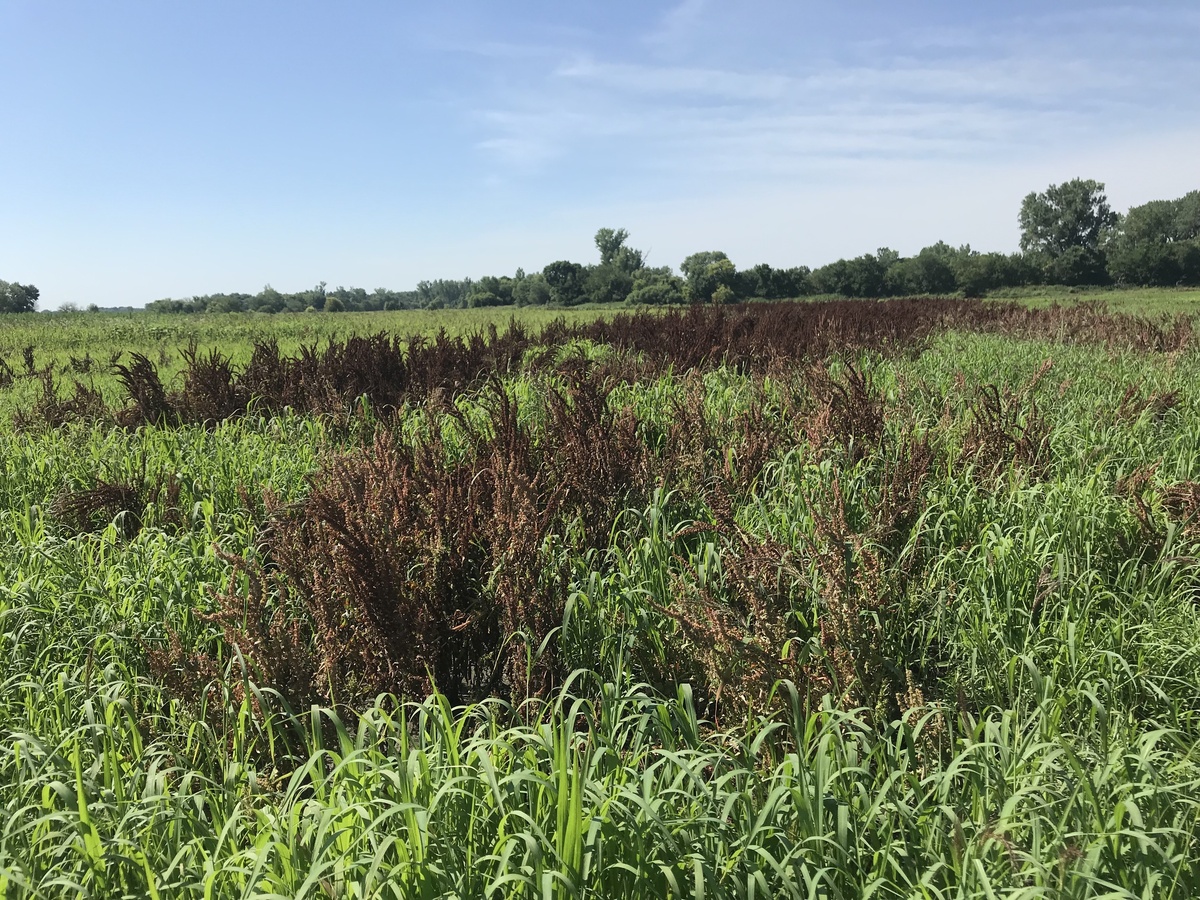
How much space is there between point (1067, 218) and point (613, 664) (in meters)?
107

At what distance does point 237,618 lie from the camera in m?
2.46

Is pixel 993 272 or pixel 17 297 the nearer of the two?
pixel 993 272

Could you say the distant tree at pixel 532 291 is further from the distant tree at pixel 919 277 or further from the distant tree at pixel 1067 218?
the distant tree at pixel 1067 218

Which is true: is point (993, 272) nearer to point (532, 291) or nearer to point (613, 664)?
point (532, 291)

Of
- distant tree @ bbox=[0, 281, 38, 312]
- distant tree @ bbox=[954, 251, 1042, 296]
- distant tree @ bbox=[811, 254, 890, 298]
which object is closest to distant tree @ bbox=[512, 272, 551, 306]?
distant tree @ bbox=[811, 254, 890, 298]

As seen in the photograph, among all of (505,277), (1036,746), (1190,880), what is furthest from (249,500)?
(505,277)

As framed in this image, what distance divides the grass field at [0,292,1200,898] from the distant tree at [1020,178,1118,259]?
101 meters

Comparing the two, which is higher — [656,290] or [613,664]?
[656,290]

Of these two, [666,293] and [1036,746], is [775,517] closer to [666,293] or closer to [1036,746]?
[1036,746]

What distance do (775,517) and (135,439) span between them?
5.29 m

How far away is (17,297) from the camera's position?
7900 cm

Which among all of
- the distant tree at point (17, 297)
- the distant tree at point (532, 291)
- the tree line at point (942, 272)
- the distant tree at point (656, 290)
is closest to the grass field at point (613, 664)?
the tree line at point (942, 272)

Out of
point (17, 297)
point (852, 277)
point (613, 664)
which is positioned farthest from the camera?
point (17, 297)

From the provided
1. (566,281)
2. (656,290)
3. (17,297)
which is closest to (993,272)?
(656,290)
